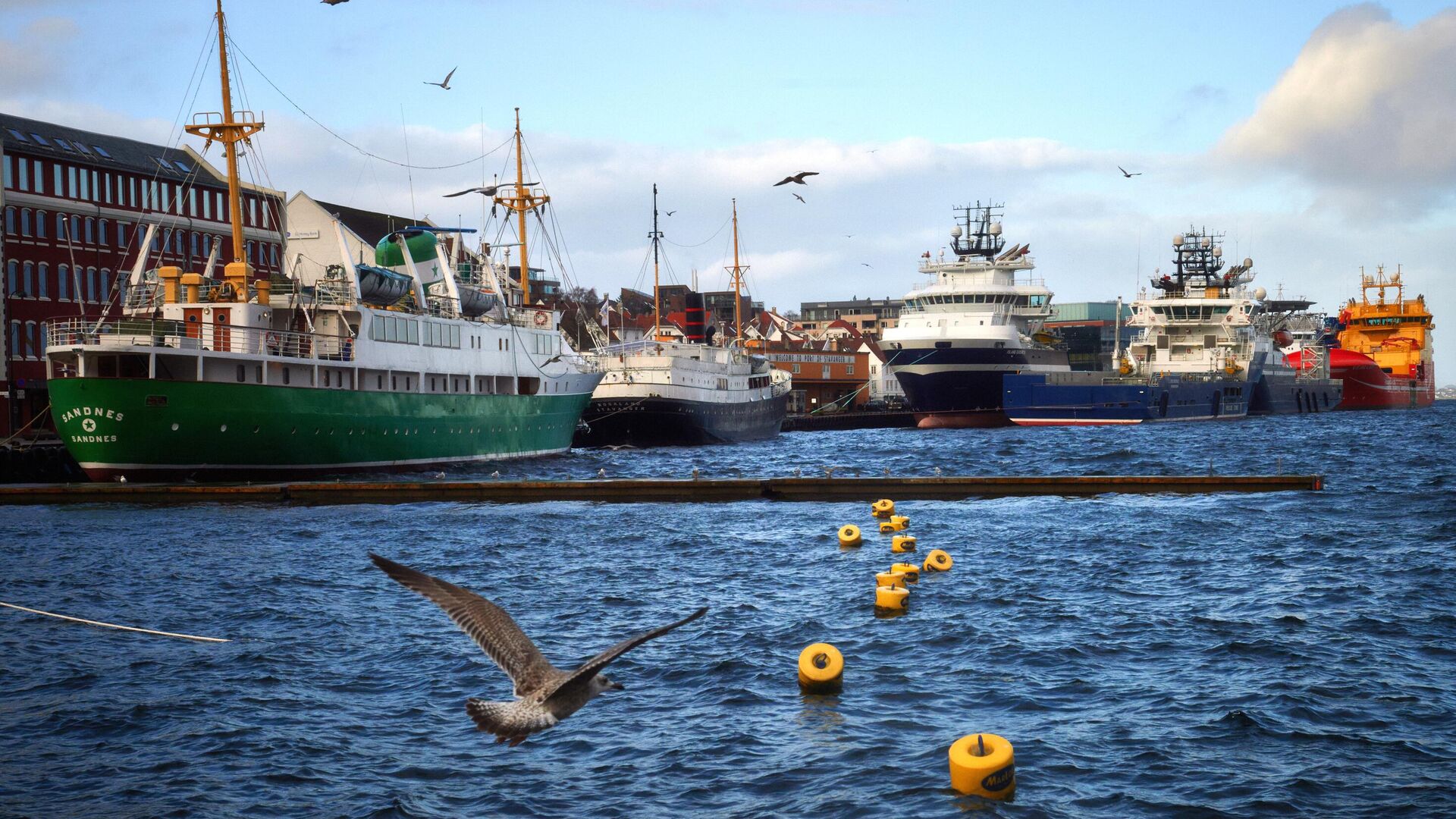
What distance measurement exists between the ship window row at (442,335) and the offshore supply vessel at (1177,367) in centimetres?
4335

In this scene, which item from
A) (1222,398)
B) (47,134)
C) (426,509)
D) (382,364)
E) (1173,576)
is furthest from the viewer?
(1222,398)

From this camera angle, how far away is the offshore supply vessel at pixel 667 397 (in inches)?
2616

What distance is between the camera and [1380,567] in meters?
22.8

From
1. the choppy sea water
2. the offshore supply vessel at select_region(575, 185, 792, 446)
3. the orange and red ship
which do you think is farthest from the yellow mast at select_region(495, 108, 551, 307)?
the orange and red ship

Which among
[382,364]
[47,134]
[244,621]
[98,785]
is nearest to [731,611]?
[244,621]

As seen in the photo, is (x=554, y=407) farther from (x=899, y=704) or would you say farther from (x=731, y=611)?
(x=899, y=704)

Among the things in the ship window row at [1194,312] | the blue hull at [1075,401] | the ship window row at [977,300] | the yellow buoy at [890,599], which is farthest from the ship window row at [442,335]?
the ship window row at [1194,312]

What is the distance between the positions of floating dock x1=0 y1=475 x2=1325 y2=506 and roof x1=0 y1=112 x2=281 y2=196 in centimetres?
3310

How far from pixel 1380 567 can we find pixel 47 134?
68873mm

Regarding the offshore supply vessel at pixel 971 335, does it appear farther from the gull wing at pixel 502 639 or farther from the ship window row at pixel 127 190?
the gull wing at pixel 502 639

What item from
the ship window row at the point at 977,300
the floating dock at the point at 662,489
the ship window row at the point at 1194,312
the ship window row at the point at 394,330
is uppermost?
the ship window row at the point at 977,300

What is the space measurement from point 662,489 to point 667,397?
33.2 meters

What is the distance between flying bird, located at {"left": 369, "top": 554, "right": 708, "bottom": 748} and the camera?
30.2ft

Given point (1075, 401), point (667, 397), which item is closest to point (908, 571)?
point (667, 397)
